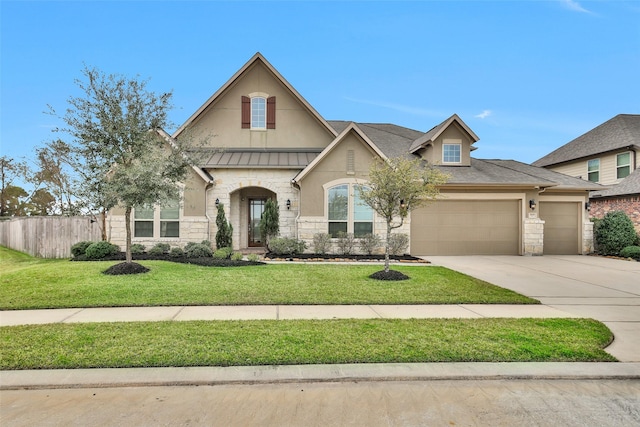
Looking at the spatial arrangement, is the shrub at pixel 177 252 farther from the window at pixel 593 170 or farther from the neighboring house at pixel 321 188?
the window at pixel 593 170

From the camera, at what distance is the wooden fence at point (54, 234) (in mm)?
14570

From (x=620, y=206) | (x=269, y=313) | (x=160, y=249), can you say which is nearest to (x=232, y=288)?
(x=269, y=313)

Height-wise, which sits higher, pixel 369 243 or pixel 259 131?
pixel 259 131

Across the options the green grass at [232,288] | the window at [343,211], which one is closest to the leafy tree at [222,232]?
the green grass at [232,288]

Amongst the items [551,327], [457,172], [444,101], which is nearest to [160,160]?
[551,327]

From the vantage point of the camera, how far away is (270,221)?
14.1 metres

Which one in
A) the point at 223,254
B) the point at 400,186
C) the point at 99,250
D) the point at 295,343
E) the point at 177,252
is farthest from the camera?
the point at 177,252

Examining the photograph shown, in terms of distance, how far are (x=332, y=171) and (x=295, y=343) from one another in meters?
10.5

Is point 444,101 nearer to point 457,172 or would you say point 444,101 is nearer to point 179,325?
point 457,172

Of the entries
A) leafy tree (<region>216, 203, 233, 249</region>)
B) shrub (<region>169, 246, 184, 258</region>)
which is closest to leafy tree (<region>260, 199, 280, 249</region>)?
leafy tree (<region>216, 203, 233, 249</region>)

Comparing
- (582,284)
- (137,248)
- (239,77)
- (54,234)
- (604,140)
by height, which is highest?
(239,77)

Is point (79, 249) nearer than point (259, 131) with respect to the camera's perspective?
Yes

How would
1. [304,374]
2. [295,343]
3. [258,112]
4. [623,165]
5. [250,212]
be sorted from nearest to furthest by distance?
[304,374] → [295,343] → [250,212] → [258,112] → [623,165]

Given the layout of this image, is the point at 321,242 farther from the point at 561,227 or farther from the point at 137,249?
the point at 561,227
